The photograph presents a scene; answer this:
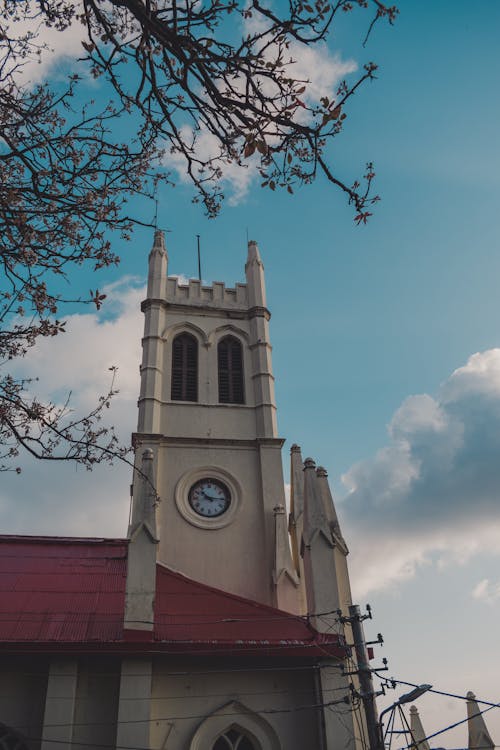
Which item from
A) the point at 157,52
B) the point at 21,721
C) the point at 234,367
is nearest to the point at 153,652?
the point at 21,721

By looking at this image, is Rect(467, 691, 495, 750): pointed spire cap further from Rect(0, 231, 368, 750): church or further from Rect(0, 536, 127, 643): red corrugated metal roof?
Rect(0, 536, 127, 643): red corrugated metal roof

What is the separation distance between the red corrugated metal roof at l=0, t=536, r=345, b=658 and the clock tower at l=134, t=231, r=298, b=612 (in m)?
2.31

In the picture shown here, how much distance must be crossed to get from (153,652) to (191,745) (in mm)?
1784

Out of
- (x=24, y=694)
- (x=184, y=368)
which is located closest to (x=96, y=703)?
(x=24, y=694)

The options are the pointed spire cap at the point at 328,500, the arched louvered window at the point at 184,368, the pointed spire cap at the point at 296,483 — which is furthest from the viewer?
the arched louvered window at the point at 184,368

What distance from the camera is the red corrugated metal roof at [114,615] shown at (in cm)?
1083

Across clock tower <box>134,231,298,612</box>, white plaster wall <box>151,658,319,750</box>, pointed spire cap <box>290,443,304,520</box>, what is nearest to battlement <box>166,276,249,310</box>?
clock tower <box>134,231,298,612</box>

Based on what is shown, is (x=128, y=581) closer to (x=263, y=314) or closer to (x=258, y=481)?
(x=258, y=481)

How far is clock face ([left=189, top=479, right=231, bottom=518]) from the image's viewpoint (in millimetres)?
18281

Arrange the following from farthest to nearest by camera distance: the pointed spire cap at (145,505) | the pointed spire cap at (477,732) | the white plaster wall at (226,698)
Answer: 1. the pointed spire cap at (477,732)
2. the pointed spire cap at (145,505)
3. the white plaster wall at (226,698)

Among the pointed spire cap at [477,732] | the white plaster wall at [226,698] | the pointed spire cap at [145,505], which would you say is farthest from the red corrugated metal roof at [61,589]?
the pointed spire cap at [477,732]

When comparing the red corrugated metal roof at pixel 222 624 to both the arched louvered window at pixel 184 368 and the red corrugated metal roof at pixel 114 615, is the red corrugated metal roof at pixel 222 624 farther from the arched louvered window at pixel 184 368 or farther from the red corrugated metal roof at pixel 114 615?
the arched louvered window at pixel 184 368

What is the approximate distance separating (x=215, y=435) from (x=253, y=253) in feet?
32.3

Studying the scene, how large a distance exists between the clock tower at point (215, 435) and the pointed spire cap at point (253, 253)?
2.19ft
